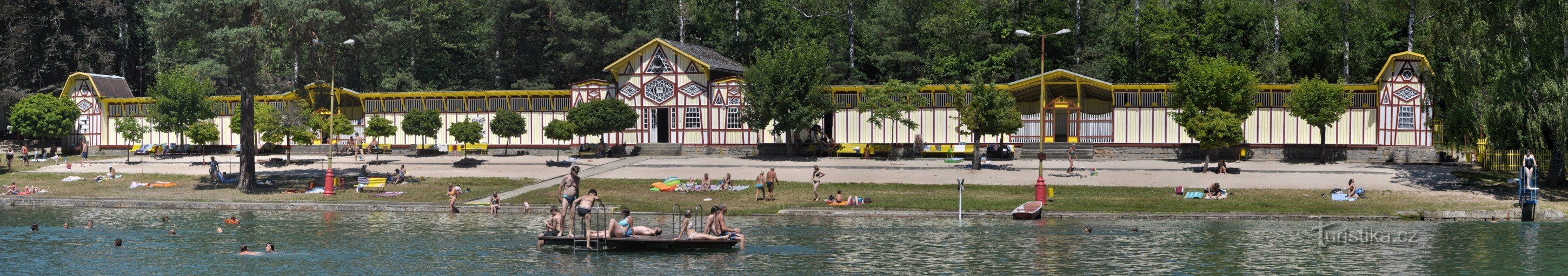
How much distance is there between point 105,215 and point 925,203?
24486 millimetres

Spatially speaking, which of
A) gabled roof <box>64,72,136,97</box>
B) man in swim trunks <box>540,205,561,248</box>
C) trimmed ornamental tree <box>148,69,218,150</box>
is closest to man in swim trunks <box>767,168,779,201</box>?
man in swim trunks <box>540,205,561,248</box>

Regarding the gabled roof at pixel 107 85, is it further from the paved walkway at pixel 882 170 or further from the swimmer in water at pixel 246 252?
the swimmer in water at pixel 246 252

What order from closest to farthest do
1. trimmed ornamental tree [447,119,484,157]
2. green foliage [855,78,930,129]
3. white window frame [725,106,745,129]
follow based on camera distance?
green foliage [855,78,930,129], trimmed ornamental tree [447,119,484,157], white window frame [725,106,745,129]

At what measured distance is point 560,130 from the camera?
6222 cm

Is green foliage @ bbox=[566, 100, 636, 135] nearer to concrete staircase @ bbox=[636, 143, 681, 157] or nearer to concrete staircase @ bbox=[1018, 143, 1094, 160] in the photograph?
concrete staircase @ bbox=[636, 143, 681, 157]

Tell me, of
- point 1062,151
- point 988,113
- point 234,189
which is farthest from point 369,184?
point 1062,151

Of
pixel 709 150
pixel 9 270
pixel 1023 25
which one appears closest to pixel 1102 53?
pixel 1023 25

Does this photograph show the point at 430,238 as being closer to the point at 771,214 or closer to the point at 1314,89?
the point at 771,214

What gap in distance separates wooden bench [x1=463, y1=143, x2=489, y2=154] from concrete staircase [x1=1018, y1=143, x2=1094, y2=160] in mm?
26554

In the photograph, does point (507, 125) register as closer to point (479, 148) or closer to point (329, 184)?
point (479, 148)

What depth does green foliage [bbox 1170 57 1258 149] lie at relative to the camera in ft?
168

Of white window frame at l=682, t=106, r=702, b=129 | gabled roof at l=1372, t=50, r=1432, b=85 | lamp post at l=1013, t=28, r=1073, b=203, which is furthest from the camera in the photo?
white window frame at l=682, t=106, r=702, b=129

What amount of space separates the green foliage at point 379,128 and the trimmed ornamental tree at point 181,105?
9.12m

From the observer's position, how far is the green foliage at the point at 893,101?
6006 centimetres
